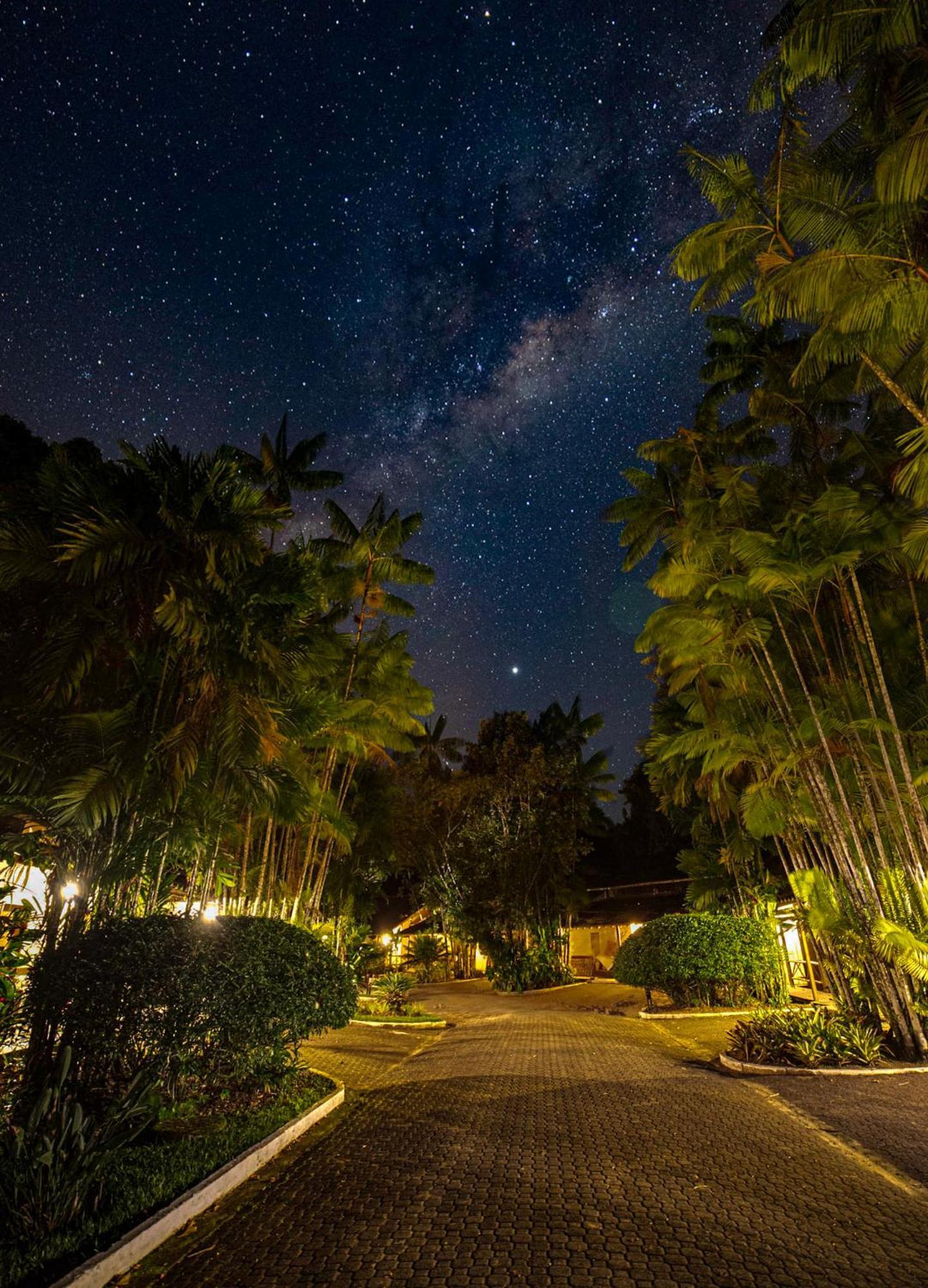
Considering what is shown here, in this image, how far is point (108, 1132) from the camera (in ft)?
15.6

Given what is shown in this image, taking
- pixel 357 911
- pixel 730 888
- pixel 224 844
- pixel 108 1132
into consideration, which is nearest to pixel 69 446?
pixel 108 1132

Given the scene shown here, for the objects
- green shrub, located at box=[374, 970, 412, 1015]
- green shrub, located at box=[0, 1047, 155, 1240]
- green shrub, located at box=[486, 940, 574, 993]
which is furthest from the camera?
green shrub, located at box=[486, 940, 574, 993]

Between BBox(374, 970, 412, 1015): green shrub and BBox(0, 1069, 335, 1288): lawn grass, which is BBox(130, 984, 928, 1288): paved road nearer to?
BBox(0, 1069, 335, 1288): lawn grass

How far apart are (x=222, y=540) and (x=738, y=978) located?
13.2m

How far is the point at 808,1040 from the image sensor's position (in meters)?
8.44

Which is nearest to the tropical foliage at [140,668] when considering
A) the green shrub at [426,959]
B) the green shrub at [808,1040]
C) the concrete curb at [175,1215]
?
the concrete curb at [175,1215]

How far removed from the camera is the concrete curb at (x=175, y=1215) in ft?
11.4

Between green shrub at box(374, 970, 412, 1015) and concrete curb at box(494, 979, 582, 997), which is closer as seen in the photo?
green shrub at box(374, 970, 412, 1015)

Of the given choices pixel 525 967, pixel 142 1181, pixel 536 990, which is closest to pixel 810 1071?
pixel 142 1181

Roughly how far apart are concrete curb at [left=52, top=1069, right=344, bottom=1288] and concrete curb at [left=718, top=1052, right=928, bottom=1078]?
18.0ft

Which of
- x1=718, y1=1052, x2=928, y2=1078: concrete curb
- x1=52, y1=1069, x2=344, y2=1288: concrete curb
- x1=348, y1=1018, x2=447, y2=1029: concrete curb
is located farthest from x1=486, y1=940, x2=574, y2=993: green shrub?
x1=52, y1=1069, x2=344, y2=1288: concrete curb

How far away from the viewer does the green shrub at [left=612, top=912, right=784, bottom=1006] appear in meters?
13.5

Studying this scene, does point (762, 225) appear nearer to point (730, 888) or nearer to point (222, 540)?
point (222, 540)

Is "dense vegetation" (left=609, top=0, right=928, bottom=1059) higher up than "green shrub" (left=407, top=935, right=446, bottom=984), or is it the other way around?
"dense vegetation" (left=609, top=0, right=928, bottom=1059)
